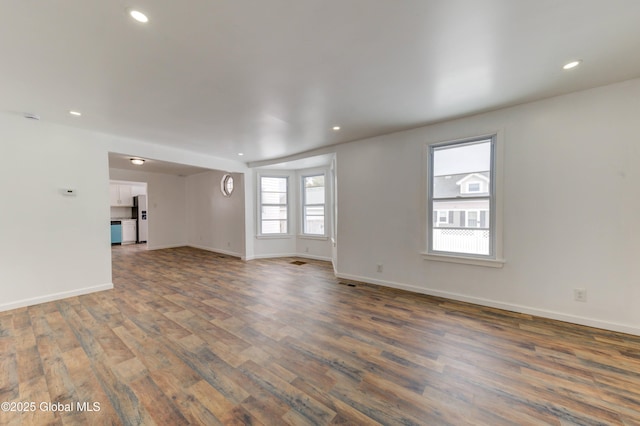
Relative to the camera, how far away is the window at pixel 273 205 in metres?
6.32

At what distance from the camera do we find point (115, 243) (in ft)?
28.1

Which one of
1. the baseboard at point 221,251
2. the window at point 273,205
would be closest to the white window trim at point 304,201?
the window at point 273,205

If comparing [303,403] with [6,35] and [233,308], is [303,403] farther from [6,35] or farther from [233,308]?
[6,35]

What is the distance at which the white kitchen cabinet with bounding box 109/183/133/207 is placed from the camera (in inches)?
346

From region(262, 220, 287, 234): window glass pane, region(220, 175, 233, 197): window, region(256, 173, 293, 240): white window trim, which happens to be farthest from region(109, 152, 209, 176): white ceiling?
region(262, 220, 287, 234): window glass pane

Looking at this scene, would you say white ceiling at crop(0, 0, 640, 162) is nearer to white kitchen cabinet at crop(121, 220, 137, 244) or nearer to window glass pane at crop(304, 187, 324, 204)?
window glass pane at crop(304, 187, 324, 204)

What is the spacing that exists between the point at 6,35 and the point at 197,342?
8.97 feet

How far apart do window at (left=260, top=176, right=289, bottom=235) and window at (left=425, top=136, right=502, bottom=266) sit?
3.94 metres

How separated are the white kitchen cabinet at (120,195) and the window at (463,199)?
424 inches

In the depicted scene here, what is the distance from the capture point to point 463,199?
3268 mm

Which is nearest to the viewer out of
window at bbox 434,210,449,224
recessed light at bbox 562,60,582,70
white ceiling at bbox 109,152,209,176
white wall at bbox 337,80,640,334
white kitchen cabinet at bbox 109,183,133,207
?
recessed light at bbox 562,60,582,70

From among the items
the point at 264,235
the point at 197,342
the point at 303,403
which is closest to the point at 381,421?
the point at 303,403

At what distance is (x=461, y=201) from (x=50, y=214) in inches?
229

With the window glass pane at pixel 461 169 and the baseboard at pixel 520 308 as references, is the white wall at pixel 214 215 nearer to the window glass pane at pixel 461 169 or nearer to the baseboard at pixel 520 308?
the baseboard at pixel 520 308
